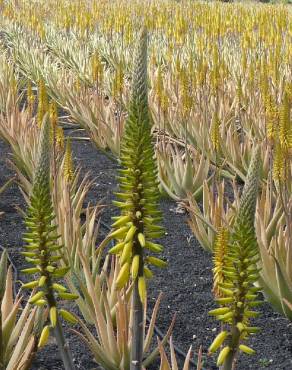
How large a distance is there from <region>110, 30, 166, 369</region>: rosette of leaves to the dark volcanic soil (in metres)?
1.08

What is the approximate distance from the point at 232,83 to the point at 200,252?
2361 millimetres

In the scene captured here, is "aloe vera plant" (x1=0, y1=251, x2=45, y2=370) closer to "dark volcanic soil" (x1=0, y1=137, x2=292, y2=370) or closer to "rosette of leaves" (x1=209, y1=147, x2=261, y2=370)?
"dark volcanic soil" (x1=0, y1=137, x2=292, y2=370)

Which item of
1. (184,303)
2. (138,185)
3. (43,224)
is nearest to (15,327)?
(184,303)

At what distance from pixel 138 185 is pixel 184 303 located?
1.50 m

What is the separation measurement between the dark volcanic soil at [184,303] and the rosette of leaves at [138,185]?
1.08 meters

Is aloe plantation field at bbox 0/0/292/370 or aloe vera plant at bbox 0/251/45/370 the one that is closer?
aloe plantation field at bbox 0/0/292/370

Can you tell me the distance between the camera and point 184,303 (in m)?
2.38

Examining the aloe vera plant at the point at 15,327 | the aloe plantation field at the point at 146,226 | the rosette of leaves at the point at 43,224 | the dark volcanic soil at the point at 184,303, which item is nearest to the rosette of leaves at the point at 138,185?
the aloe plantation field at the point at 146,226

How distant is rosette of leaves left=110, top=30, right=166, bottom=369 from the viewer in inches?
36.7

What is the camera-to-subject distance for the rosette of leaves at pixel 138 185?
0.93 m

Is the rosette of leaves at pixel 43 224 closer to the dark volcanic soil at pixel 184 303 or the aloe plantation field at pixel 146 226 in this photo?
the aloe plantation field at pixel 146 226

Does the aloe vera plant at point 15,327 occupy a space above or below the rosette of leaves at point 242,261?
below

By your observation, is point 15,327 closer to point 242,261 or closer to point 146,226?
point 146,226

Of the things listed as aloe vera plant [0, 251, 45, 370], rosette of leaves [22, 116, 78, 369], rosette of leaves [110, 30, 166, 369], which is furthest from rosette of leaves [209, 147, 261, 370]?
aloe vera plant [0, 251, 45, 370]
